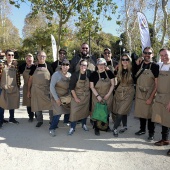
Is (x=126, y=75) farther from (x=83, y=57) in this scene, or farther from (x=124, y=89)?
(x=83, y=57)

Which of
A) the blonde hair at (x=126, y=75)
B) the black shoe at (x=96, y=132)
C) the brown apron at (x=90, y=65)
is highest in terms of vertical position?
the brown apron at (x=90, y=65)

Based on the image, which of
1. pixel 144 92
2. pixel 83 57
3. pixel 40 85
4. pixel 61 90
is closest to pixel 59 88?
pixel 61 90

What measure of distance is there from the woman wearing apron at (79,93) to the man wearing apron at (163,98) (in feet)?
4.82

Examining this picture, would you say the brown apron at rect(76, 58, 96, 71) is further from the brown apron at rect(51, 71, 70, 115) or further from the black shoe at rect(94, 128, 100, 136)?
the black shoe at rect(94, 128, 100, 136)

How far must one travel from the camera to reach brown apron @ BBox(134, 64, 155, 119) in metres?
4.48

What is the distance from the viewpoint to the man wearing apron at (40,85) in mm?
5230

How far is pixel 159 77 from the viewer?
4.22m

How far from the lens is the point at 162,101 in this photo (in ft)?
13.6

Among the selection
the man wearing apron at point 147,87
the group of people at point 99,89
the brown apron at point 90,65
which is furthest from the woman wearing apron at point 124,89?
the brown apron at point 90,65

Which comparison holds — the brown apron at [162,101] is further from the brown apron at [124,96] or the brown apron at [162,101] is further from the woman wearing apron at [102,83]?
the woman wearing apron at [102,83]

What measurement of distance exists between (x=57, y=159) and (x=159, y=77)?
239 centimetres

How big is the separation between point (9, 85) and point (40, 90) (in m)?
0.80

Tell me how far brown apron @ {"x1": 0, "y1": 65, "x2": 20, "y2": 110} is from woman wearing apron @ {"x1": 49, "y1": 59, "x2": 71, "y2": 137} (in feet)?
4.06

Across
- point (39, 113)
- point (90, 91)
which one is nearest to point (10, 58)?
point (39, 113)
